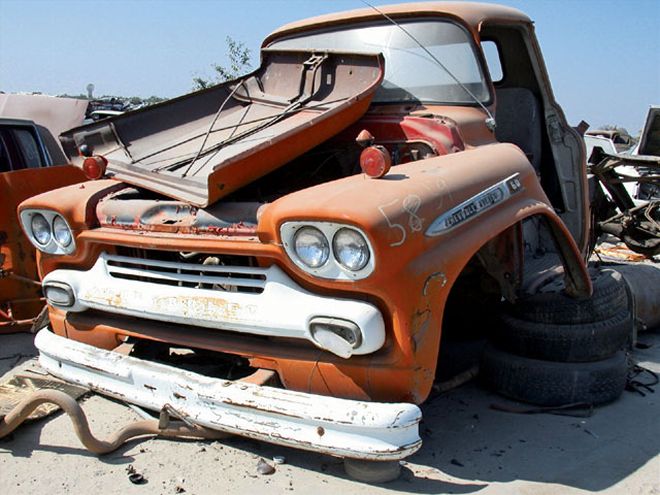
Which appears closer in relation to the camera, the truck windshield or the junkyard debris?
the junkyard debris

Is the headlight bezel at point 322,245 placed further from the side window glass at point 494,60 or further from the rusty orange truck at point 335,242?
the side window glass at point 494,60

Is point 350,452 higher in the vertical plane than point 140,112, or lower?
lower

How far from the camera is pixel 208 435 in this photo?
298 cm

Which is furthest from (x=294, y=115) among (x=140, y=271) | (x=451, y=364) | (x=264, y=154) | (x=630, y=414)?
(x=630, y=414)

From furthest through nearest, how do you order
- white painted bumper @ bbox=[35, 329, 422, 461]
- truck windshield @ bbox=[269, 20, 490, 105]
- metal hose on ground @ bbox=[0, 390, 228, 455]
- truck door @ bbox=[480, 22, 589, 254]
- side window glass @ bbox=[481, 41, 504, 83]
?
side window glass @ bbox=[481, 41, 504, 83], truck door @ bbox=[480, 22, 589, 254], truck windshield @ bbox=[269, 20, 490, 105], metal hose on ground @ bbox=[0, 390, 228, 455], white painted bumper @ bbox=[35, 329, 422, 461]

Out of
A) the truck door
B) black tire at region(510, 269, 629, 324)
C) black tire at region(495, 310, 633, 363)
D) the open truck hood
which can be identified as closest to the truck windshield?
the open truck hood

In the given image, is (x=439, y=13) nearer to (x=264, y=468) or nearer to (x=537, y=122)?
(x=537, y=122)

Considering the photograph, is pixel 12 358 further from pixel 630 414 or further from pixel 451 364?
pixel 630 414

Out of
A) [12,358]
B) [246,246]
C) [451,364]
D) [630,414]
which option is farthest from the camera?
[12,358]

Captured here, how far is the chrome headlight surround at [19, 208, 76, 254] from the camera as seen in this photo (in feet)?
11.0

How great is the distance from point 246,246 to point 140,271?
0.69 meters

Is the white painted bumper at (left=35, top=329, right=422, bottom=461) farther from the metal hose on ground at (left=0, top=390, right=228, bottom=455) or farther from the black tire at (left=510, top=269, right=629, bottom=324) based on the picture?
the black tire at (left=510, top=269, right=629, bottom=324)

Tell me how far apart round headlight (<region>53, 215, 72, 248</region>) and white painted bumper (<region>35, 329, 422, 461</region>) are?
565 mm

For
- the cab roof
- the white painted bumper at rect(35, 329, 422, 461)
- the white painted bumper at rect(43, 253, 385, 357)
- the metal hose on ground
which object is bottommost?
the metal hose on ground
